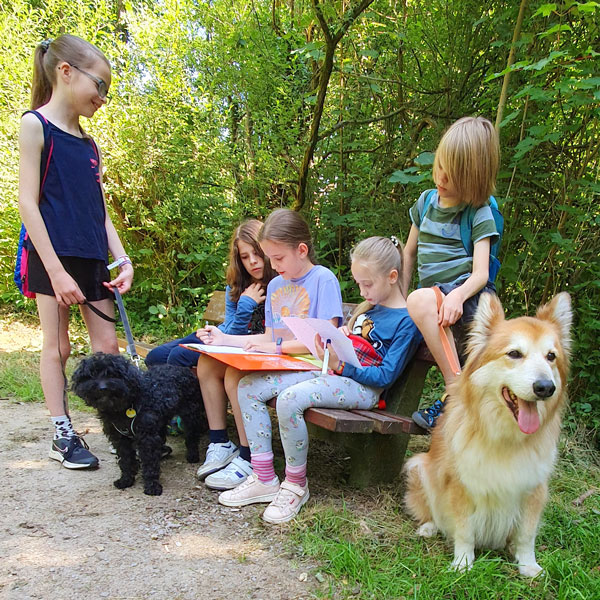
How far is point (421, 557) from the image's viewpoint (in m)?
2.15

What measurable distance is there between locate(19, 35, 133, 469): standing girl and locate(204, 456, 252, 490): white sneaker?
780mm

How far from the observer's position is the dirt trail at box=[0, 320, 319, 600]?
1.97 m

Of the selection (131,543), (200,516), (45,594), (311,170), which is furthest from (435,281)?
(311,170)

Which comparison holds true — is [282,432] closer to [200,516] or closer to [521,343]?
[200,516]

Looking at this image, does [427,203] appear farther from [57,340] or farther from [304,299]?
[57,340]

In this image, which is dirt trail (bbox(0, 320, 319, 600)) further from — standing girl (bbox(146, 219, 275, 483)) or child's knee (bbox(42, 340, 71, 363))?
child's knee (bbox(42, 340, 71, 363))

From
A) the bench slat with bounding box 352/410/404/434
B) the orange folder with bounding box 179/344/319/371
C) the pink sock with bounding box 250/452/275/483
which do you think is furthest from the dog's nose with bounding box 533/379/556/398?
the pink sock with bounding box 250/452/275/483

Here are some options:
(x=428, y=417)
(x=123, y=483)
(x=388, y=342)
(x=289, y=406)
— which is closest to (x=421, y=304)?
(x=388, y=342)

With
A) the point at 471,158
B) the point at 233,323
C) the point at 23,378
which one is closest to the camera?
the point at 471,158

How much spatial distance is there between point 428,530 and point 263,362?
113 centimetres

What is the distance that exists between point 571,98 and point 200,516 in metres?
3.13

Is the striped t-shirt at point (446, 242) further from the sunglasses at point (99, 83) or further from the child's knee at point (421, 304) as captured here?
Answer: the sunglasses at point (99, 83)

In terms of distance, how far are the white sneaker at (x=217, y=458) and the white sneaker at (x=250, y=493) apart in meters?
0.28

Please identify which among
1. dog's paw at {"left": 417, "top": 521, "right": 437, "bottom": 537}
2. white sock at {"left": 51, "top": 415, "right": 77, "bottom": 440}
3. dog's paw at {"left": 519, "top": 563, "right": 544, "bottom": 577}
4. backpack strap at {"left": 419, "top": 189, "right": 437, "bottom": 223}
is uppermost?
backpack strap at {"left": 419, "top": 189, "right": 437, "bottom": 223}
